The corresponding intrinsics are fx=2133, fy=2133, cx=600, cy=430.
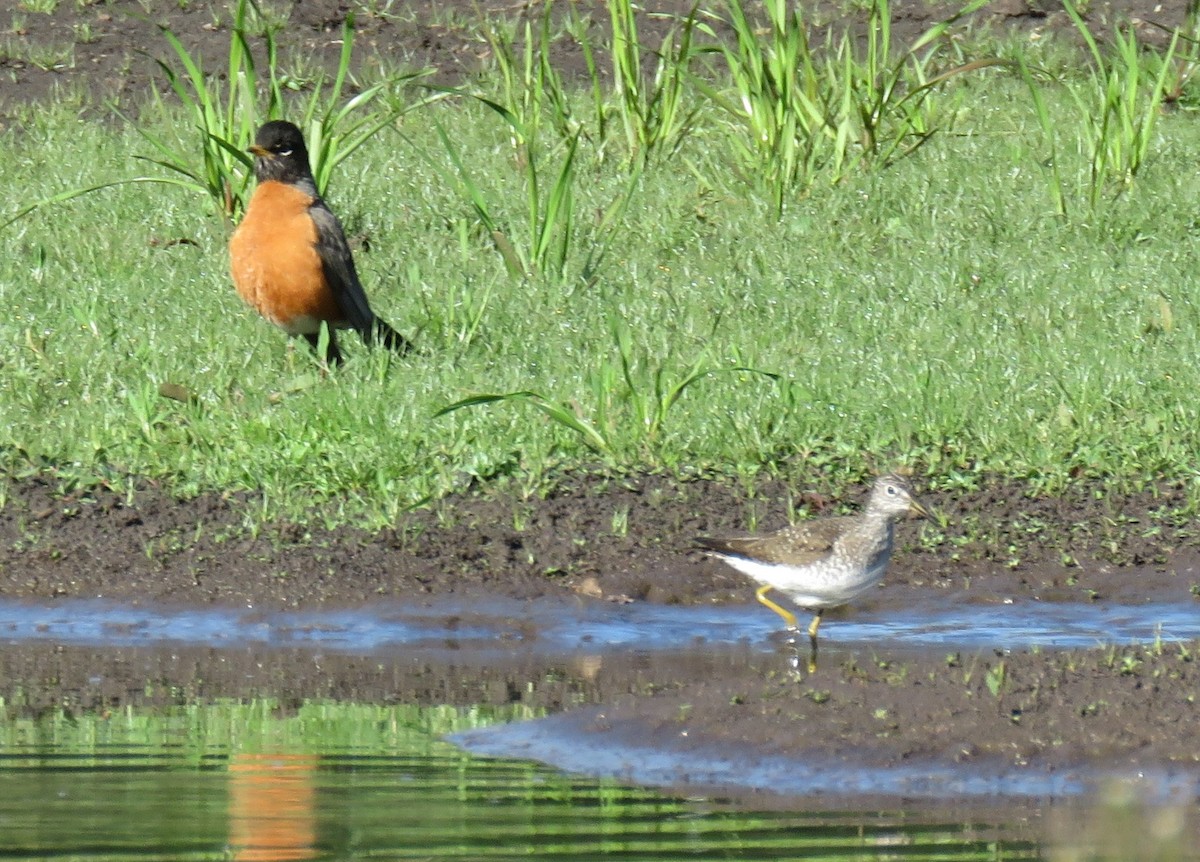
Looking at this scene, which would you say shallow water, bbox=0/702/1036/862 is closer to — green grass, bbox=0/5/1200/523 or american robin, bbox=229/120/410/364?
green grass, bbox=0/5/1200/523

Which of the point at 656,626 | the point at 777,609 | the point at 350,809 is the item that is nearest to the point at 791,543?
the point at 777,609

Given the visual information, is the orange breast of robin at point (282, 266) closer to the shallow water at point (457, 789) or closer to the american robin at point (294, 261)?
the american robin at point (294, 261)

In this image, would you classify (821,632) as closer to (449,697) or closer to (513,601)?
(513,601)

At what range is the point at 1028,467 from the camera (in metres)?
8.22

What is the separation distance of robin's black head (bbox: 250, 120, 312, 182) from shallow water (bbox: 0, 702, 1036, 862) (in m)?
4.05

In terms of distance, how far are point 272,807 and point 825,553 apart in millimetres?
2629

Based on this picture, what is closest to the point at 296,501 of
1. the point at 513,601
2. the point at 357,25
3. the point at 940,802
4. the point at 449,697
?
the point at 513,601

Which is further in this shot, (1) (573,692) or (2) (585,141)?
(2) (585,141)

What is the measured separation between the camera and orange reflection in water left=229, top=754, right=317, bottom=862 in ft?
14.8

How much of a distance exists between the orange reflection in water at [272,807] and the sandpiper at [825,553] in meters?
2.12

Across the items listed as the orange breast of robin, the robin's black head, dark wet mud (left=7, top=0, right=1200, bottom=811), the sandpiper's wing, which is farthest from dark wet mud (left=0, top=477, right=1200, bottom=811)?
the robin's black head

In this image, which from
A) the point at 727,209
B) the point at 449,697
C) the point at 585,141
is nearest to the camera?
the point at 449,697

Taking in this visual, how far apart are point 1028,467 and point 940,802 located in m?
3.27

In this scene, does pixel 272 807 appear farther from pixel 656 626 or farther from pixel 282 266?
pixel 282 266
